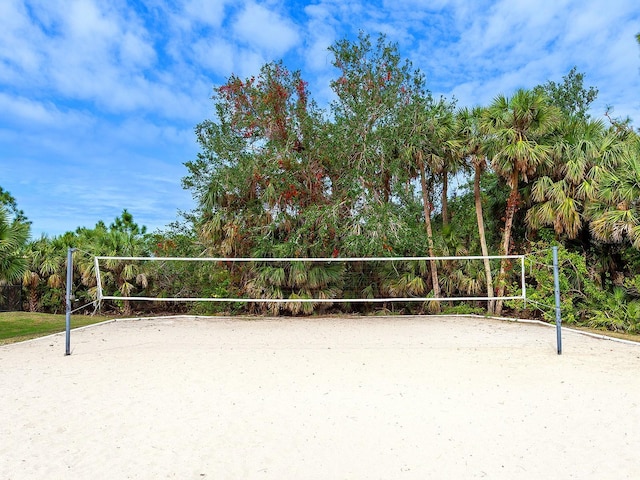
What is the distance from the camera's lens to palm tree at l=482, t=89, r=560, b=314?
10953 millimetres

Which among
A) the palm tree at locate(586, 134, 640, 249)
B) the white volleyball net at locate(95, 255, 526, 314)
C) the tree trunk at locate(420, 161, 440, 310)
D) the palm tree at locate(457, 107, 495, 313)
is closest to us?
the palm tree at locate(586, 134, 640, 249)

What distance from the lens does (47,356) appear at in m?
6.98

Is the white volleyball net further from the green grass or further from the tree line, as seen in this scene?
the green grass

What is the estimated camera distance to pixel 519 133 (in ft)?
36.9

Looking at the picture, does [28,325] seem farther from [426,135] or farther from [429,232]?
[426,135]

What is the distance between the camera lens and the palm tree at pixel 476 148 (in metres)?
11.8

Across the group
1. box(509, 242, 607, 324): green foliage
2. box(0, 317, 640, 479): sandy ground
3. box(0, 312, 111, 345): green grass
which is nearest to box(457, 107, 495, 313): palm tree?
box(509, 242, 607, 324): green foliage

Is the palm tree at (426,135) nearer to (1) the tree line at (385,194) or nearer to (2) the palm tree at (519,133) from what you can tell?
(1) the tree line at (385,194)

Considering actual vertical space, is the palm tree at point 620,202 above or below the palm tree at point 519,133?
below

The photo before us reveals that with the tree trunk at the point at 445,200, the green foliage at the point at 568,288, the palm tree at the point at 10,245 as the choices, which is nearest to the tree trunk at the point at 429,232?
the tree trunk at the point at 445,200

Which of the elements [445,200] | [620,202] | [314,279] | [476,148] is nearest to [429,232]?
[445,200]

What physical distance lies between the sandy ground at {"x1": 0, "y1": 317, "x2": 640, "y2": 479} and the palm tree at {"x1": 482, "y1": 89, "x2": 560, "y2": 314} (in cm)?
495

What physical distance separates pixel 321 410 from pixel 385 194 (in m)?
8.82

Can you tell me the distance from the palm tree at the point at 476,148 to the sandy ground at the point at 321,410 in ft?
14.7
